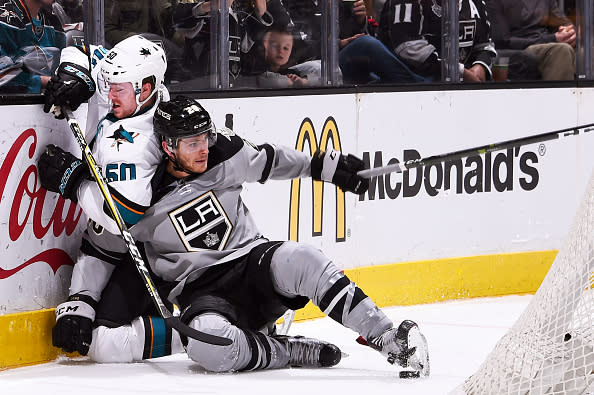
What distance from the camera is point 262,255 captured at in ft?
14.0

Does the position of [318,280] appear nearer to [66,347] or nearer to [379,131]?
[66,347]

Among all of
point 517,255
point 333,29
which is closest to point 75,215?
point 333,29

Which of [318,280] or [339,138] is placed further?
[339,138]

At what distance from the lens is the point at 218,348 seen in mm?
4098

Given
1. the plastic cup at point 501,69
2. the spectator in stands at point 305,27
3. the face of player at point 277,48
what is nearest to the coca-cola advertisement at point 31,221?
the face of player at point 277,48

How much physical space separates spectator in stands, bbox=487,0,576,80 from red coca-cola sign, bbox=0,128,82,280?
2.63 meters

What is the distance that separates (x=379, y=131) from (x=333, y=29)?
49 centimetres

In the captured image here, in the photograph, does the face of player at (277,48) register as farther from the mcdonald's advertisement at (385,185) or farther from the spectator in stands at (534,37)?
the spectator in stands at (534,37)

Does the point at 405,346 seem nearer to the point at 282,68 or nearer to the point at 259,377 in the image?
the point at 259,377

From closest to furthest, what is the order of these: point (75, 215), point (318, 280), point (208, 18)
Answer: point (318, 280), point (75, 215), point (208, 18)

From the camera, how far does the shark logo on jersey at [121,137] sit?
13.6 feet

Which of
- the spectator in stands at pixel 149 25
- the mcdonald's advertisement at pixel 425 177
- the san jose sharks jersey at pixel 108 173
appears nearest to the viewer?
the san jose sharks jersey at pixel 108 173

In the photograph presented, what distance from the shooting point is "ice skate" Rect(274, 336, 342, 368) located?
4.28 meters

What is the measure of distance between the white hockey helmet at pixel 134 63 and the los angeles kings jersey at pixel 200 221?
0.31 metres
